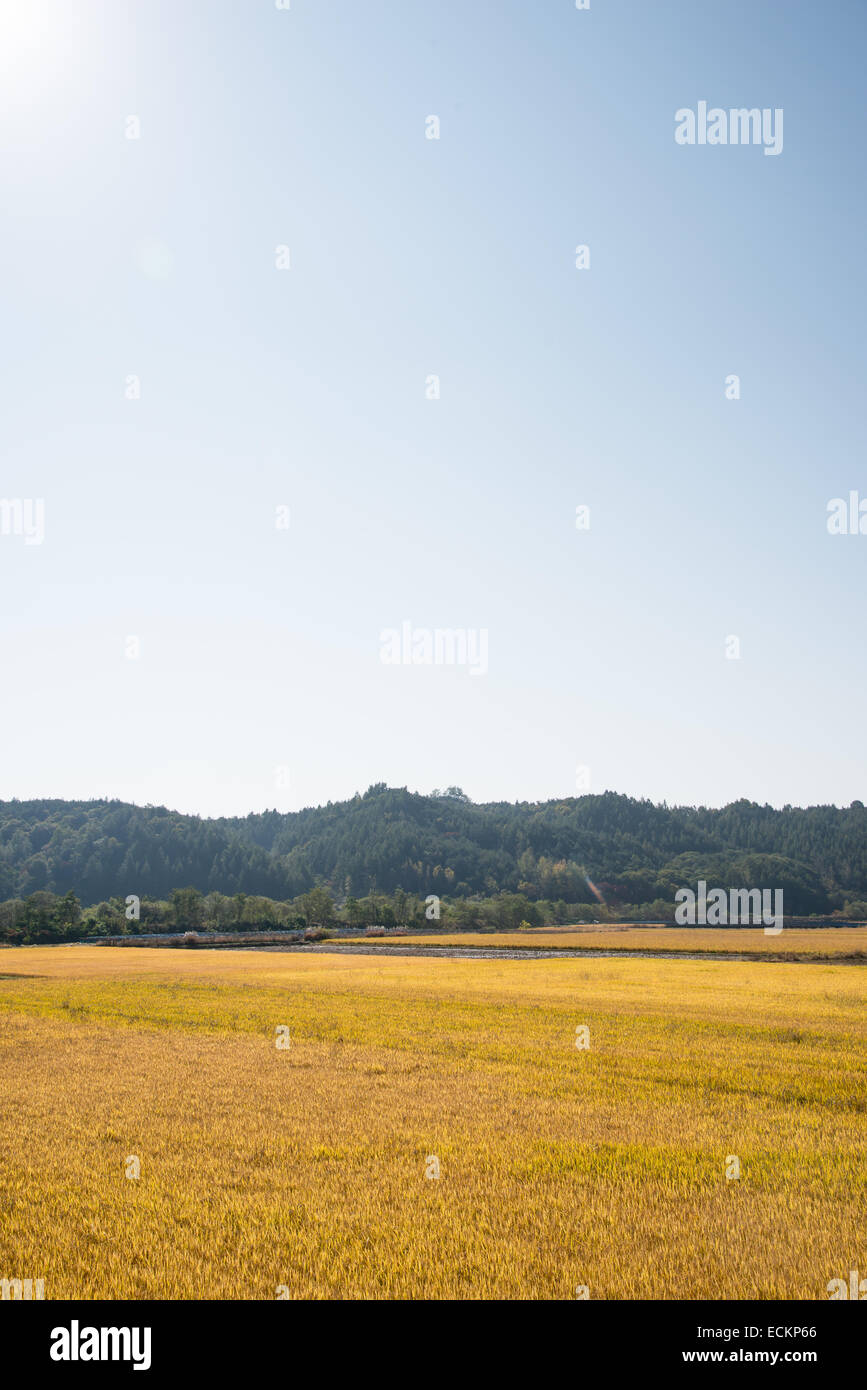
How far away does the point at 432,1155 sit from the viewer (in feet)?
45.4

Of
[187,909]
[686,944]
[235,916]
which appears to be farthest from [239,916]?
[686,944]

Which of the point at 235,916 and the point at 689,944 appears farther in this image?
the point at 235,916

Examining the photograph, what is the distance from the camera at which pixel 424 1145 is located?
48.3 ft

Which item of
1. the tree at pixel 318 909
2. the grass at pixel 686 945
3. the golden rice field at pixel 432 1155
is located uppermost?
the golden rice field at pixel 432 1155

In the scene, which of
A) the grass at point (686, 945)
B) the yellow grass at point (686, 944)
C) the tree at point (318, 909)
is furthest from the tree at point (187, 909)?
the yellow grass at point (686, 944)

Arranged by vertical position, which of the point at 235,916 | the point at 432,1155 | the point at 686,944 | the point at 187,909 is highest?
the point at 432,1155

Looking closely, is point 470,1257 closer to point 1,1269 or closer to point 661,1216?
point 661,1216

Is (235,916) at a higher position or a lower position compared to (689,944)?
lower

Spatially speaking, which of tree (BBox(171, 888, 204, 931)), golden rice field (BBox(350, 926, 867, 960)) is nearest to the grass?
golden rice field (BBox(350, 926, 867, 960))

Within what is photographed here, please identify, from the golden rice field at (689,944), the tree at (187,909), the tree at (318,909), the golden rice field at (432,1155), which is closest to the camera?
the golden rice field at (432,1155)

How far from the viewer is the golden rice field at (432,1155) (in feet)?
31.4

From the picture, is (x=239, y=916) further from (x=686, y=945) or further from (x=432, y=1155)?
(x=432, y=1155)

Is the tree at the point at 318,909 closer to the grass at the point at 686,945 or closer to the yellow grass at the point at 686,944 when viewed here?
the grass at the point at 686,945
